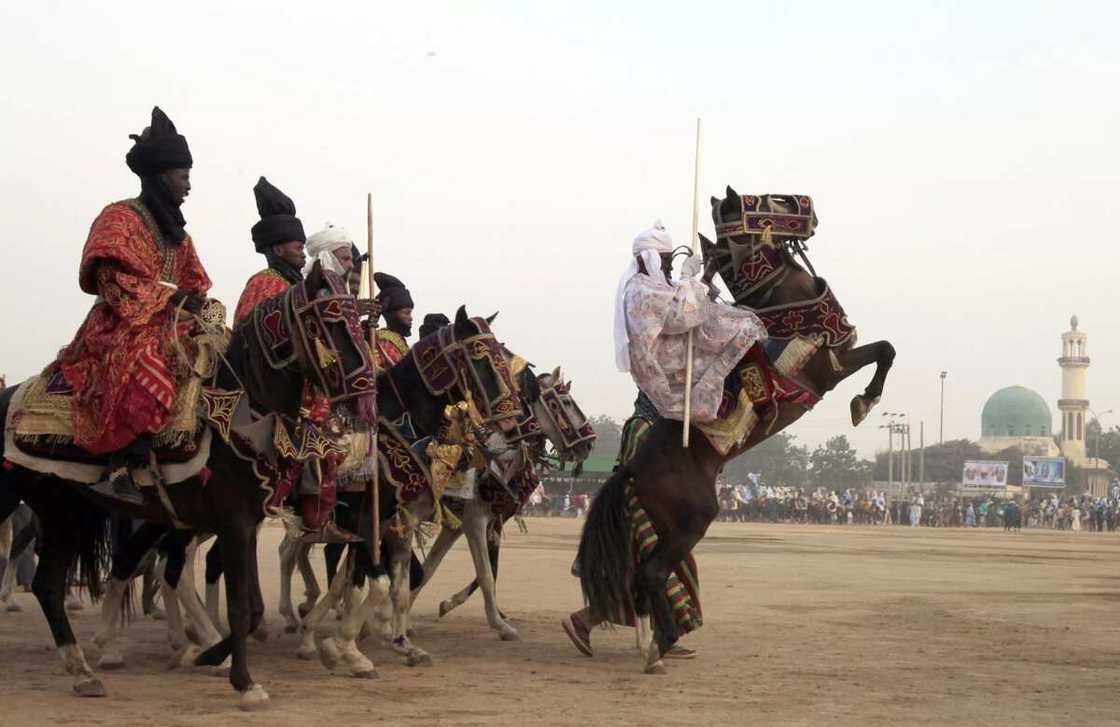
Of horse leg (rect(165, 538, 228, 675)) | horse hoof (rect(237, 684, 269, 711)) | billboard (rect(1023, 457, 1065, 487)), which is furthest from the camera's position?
billboard (rect(1023, 457, 1065, 487))

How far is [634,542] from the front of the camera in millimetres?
11867

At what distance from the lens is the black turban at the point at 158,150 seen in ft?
31.5

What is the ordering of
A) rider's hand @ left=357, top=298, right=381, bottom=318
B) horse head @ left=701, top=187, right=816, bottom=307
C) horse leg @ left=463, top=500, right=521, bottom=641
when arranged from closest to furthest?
rider's hand @ left=357, top=298, right=381, bottom=318 → horse head @ left=701, top=187, right=816, bottom=307 → horse leg @ left=463, top=500, right=521, bottom=641

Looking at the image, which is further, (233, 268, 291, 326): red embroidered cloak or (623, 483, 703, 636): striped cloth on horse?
(623, 483, 703, 636): striped cloth on horse

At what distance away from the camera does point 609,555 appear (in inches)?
466

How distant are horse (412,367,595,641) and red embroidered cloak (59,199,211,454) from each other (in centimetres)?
432

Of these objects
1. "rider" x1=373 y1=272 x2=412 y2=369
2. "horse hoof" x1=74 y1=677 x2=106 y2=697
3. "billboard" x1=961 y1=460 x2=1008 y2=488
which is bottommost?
"horse hoof" x1=74 y1=677 x2=106 y2=697

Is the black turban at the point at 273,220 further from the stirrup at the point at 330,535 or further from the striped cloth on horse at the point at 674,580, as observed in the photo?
the striped cloth on horse at the point at 674,580

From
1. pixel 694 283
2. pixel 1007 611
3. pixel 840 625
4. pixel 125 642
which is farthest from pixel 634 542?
pixel 1007 611

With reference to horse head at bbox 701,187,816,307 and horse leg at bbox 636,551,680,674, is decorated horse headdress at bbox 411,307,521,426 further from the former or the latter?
horse head at bbox 701,187,816,307

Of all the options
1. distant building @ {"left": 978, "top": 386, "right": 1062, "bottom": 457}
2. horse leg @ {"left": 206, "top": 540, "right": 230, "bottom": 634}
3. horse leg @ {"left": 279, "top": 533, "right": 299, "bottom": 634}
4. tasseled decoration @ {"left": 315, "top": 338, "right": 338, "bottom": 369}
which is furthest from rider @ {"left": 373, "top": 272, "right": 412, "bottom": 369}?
distant building @ {"left": 978, "top": 386, "right": 1062, "bottom": 457}

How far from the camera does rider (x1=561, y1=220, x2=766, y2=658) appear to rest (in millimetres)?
11562

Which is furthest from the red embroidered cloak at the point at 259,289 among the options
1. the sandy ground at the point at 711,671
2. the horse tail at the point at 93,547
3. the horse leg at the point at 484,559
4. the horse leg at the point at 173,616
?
the horse leg at the point at 484,559

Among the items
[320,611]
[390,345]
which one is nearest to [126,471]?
[320,611]
